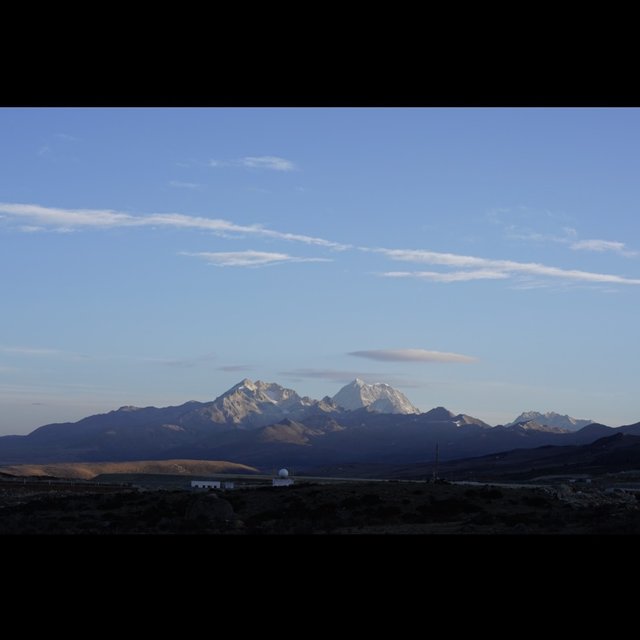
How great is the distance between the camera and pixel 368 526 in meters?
28.1

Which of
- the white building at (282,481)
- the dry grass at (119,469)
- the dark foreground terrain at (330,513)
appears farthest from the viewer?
the dry grass at (119,469)

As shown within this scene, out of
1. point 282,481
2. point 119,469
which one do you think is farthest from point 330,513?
point 119,469

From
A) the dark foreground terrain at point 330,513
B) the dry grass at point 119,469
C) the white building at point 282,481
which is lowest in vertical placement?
the dry grass at point 119,469

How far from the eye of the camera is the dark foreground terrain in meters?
25.2

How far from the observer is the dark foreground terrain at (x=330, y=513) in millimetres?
25250

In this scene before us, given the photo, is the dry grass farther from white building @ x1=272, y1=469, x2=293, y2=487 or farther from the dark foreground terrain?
the dark foreground terrain

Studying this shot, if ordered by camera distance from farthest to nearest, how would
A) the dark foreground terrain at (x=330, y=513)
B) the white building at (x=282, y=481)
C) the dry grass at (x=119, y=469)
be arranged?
the dry grass at (x=119, y=469), the white building at (x=282, y=481), the dark foreground terrain at (x=330, y=513)

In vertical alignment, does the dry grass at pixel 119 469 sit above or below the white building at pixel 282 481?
below

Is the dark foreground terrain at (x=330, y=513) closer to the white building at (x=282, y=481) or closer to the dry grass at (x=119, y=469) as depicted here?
the white building at (x=282, y=481)

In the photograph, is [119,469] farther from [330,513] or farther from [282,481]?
[330,513]

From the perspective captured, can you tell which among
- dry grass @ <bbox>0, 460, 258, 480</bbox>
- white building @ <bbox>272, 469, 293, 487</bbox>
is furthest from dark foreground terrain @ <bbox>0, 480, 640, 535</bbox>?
dry grass @ <bbox>0, 460, 258, 480</bbox>

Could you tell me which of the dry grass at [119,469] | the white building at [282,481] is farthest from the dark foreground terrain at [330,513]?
the dry grass at [119,469]
